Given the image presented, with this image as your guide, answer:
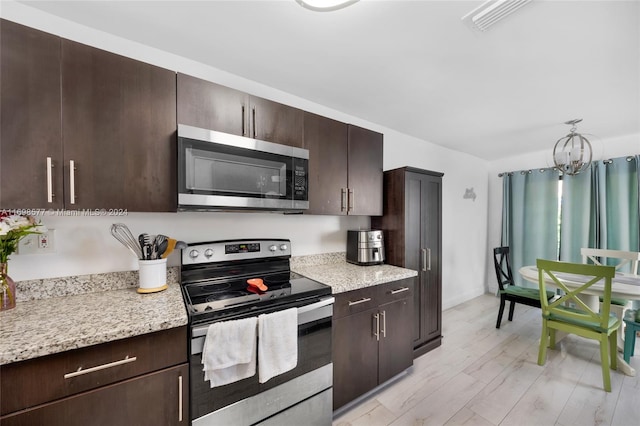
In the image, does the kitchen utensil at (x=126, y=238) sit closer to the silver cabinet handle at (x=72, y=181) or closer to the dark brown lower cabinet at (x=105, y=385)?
the silver cabinet handle at (x=72, y=181)

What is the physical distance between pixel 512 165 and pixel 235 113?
4.60 metres

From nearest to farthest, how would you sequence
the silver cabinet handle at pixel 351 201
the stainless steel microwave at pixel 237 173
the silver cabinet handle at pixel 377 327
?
the stainless steel microwave at pixel 237 173 → the silver cabinet handle at pixel 377 327 → the silver cabinet handle at pixel 351 201

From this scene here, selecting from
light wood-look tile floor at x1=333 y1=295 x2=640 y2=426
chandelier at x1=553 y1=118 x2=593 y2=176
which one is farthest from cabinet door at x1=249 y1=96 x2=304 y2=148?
chandelier at x1=553 y1=118 x2=593 y2=176

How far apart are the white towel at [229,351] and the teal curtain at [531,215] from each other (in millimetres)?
4473

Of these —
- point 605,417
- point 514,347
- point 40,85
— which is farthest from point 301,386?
point 514,347

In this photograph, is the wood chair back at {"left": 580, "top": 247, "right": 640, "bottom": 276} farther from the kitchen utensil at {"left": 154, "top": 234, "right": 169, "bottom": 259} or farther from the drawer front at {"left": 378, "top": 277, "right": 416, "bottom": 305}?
the kitchen utensil at {"left": 154, "top": 234, "right": 169, "bottom": 259}

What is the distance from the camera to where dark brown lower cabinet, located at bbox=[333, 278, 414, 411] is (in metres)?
1.69

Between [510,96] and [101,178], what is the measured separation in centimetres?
304

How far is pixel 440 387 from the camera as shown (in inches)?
79.6

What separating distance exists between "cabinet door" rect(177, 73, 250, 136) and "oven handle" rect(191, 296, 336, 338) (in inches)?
43.6

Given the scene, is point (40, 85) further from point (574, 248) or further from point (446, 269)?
point (574, 248)

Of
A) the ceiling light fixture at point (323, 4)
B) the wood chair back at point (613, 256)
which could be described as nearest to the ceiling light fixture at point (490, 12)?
the ceiling light fixture at point (323, 4)

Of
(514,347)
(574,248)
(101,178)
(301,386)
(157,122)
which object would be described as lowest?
(514,347)

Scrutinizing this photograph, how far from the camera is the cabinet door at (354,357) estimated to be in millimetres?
1672
